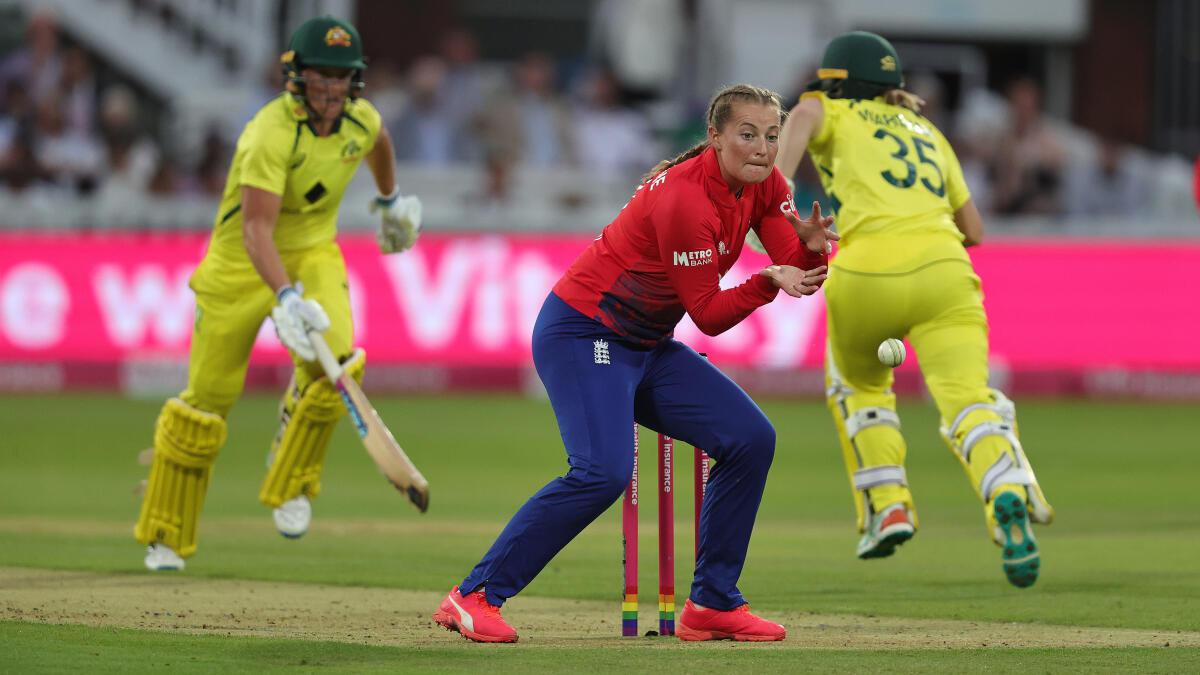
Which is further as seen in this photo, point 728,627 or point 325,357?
point 325,357

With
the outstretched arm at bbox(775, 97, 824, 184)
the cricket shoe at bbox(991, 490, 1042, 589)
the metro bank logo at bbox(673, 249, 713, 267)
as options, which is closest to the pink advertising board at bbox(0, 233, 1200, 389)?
the outstretched arm at bbox(775, 97, 824, 184)

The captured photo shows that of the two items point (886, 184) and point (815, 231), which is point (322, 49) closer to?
point (886, 184)

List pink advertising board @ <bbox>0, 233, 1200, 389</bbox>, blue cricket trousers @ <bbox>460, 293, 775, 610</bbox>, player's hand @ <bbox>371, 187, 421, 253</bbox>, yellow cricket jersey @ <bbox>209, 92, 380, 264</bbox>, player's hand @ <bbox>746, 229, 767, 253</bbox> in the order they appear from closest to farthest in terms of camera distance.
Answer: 1. blue cricket trousers @ <bbox>460, 293, 775, 610</bbox>
2. player's hand @ <bbox>746, 229, 767, 253</bbox>
3. yellow cricket jersey @ <bbox>209, 92, 380, 264</bbox>
4. player's hand @ <bbox>371, 187, 421, 253</bbox>
5. pink advertising board @ <bbox>0, 233, 1200, 389</bbox>

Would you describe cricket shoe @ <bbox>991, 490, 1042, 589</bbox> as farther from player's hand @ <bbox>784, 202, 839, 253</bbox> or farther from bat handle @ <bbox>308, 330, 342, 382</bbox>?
bat handle @ <bbox>308, 330, 342, 382</bbox>

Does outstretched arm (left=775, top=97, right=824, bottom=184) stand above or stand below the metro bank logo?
above

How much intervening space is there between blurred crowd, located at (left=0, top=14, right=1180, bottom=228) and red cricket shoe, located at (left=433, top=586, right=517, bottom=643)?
1195 cm

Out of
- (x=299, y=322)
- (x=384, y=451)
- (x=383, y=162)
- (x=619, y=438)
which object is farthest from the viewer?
(x=383, y=162)

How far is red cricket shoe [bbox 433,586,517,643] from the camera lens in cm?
648

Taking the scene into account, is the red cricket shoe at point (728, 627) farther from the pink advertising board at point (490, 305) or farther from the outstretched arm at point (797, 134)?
the pink advertising board at point (490, 305)

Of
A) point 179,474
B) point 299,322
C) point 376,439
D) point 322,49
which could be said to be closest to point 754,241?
point 376,439

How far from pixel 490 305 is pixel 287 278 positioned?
9350mm

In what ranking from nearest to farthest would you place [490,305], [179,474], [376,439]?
[376,439] < [179,474] < [490,305]

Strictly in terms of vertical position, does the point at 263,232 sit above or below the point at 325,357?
above

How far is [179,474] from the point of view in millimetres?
8664
